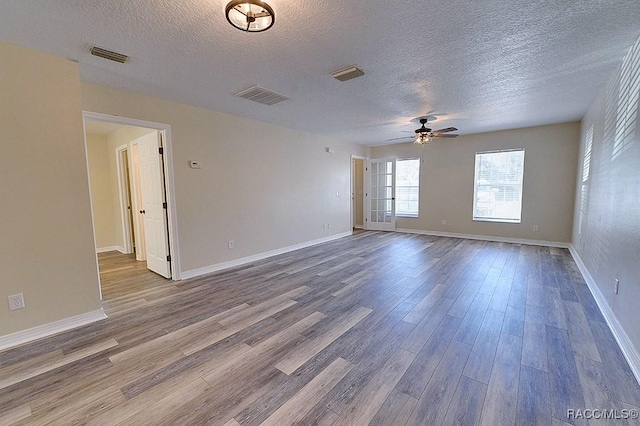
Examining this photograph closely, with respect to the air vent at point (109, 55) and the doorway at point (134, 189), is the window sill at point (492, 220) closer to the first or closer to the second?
the doorway at point (134, 189)

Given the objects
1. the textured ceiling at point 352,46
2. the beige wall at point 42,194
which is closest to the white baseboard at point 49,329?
the beige wall at point 42,194

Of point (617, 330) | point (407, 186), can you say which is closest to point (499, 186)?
point (407, 186)

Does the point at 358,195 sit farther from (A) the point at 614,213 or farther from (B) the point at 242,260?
(A) the point at 614,213

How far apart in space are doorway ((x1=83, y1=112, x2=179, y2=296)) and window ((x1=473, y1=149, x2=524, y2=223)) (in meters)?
6.64

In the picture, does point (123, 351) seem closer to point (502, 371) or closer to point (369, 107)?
point (502, 371)

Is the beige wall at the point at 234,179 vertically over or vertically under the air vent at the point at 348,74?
under

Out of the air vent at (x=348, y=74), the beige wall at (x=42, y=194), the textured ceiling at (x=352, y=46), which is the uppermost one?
the textured ceiling at (x=352, y=46)

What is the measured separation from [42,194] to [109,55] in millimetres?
1427

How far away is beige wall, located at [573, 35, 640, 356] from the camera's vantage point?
201 centimetres

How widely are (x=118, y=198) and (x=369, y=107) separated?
5.56 m

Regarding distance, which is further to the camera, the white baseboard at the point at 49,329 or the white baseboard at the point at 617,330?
the white baseboard at the point at 49,329

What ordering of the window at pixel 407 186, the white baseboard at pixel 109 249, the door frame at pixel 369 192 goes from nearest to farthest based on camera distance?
1. the white baseboard at pixel 109 249
2. the window at pixel 407 186
3. the door frame at pixel 369 192

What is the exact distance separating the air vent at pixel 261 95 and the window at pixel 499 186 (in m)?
5.21

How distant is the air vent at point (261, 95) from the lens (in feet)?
10.7
